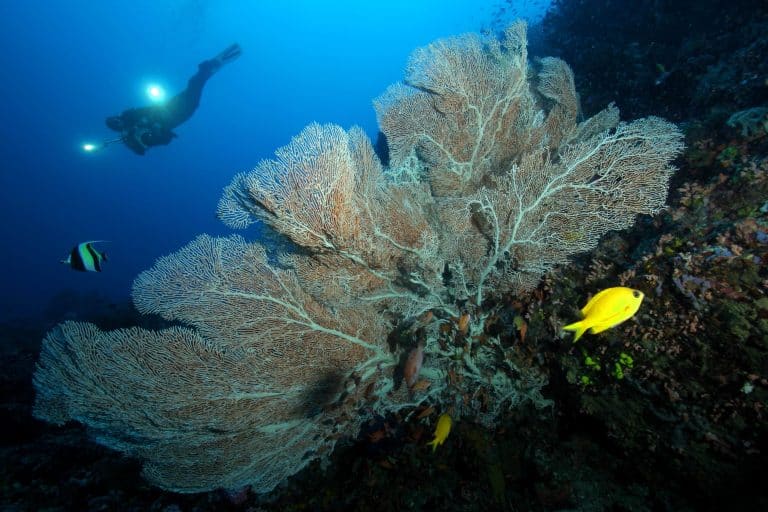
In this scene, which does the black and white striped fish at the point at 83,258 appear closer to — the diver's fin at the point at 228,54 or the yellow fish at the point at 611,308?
the yellow fish at the point at 611,308

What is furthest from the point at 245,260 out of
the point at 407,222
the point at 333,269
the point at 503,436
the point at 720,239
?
the point at 720,239

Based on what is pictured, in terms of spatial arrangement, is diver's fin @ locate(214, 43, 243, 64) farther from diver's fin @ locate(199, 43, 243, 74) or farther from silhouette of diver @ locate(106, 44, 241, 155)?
silhouette of diver @ locate(106, 44, 241, 155)

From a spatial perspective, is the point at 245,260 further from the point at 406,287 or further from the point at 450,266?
the point at 450,266

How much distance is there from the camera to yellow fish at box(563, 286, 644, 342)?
2.05 metres

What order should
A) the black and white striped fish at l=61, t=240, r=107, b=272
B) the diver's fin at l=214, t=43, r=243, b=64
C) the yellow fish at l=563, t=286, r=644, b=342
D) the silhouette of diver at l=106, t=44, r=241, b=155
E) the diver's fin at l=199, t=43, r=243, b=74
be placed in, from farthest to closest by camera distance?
the diver's fin at l=214, t=43, r=243, b=64, the diver's fin at l=199, t=43, r=243, b=74, the silhouette of diver at l=106, t=44, r=241, b=155, the black and white striped fish at l=61, t=240, r=107, b=272, the yellow fish at l=563, t=286, r=644, b=342

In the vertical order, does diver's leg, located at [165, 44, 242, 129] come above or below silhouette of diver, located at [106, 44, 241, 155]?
above

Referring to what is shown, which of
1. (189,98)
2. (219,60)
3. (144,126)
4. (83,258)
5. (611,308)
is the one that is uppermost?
(219,60)

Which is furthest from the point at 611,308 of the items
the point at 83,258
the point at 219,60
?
the point at 219,60

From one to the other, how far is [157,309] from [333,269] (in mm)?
1781

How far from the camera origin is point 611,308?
2078 mm

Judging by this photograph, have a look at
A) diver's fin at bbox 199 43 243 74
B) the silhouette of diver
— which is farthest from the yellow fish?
diver's fin at bbox 199 43 243 74

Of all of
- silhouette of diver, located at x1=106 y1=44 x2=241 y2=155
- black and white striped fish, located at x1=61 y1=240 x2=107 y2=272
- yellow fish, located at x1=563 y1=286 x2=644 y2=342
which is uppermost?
silhouette of diver, located at x1=106 y1=44 x2=241 y2=155

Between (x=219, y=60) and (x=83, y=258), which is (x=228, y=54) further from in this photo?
(x=83, y=258)

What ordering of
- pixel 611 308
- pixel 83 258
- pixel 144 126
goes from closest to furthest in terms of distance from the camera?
pixel 611 308 → pixel 83 258 → pixel 144 126
